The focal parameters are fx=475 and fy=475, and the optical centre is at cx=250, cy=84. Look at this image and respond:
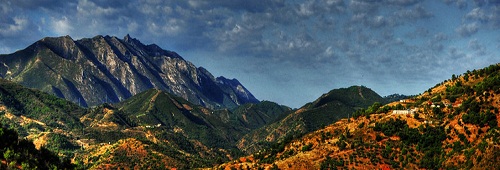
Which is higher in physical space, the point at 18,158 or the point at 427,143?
the point at 427,143

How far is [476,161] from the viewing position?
16000cm

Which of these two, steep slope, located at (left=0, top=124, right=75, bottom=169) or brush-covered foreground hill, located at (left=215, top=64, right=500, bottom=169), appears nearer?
steep slope, located at (left=0, top=124, right=75, bottom=169)

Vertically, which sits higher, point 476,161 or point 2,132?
point 2,132

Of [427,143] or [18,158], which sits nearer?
[18,158]

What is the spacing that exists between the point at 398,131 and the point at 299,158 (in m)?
43.2

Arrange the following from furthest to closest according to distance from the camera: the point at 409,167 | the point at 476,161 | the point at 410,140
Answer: the point at 410,140, the point at 409,167, the point at 476,161

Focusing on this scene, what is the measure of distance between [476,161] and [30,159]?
160 metres

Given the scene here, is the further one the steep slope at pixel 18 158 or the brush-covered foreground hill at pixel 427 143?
the brush-covered foreground hill at pixel 427 143

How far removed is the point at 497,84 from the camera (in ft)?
633

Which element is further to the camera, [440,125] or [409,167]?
[440,125]

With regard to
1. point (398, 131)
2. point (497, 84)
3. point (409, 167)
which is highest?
point (497, 84)

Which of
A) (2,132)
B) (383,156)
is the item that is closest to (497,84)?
(383,156)

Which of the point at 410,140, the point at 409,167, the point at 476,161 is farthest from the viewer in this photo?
the point at 410,140

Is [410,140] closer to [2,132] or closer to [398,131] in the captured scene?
[398,131]
